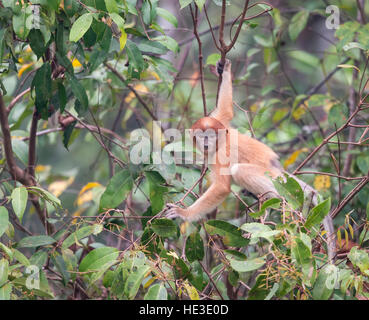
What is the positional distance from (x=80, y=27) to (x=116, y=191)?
103 centimetres

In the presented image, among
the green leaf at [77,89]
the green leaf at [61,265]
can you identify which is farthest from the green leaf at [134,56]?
the green leaf at [61,265]

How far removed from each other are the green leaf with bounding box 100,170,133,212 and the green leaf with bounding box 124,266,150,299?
0.82 meters

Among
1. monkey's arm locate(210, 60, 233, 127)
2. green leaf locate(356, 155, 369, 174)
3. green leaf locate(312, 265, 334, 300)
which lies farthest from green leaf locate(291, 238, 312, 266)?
green leaf locate(356, 155, 369, 174)

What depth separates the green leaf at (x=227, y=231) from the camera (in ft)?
9.45

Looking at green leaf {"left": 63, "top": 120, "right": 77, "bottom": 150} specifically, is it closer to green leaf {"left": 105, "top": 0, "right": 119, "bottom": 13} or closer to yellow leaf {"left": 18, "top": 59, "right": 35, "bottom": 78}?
yellow leaf {"left": 18, "top": 59, "right": 35, "bottom": 78}

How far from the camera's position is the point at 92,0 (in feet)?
9.24

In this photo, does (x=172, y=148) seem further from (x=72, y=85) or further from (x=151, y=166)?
(x=72, y=85)

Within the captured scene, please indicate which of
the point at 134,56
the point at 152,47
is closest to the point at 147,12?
the point at 134,56

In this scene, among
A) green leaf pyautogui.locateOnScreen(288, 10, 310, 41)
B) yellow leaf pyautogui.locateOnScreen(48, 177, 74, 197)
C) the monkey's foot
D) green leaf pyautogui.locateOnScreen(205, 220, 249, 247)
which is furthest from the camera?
yellow leaf pyautogui.locateOnScreen(48, 177, 74, 197)

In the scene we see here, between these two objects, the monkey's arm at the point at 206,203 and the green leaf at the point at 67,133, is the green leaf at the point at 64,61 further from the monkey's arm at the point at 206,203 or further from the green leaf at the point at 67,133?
the monkey's arm at the point at 206,203

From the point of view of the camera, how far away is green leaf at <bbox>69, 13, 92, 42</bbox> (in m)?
2.62

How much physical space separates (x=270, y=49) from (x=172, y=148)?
2476 millimetres

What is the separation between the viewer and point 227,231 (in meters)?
2.89

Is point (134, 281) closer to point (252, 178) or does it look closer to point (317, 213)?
point (317, 213)
